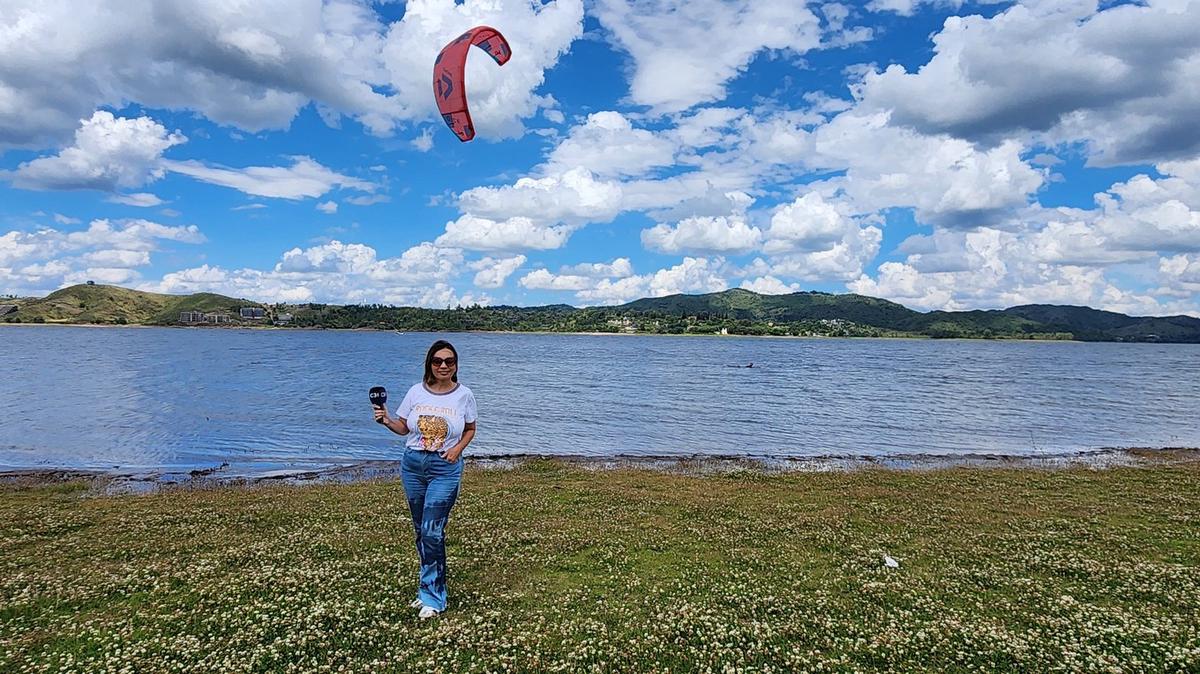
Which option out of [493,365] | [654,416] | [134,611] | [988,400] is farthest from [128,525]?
[493,365]

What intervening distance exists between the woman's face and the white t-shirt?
0.33m

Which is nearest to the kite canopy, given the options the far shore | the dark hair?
the dark hair

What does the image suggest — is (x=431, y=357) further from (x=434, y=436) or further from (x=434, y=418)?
(x=434, y=436)

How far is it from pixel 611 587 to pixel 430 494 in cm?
492

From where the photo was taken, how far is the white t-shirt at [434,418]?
11.5 meters

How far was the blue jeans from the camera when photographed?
38.4 ft

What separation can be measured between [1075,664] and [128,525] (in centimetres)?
2334

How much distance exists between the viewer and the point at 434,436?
11.5 meters

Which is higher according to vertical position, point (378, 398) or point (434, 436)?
point (378, 398)

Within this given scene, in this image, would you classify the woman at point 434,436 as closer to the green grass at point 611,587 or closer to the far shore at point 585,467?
the green grass at point 611,587

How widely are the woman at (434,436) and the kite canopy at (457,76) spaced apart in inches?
290

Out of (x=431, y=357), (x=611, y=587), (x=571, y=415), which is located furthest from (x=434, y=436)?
(x=571, y=415)

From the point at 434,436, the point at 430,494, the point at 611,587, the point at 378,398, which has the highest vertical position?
the point at 378,398

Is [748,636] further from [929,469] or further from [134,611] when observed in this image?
[929,469]
